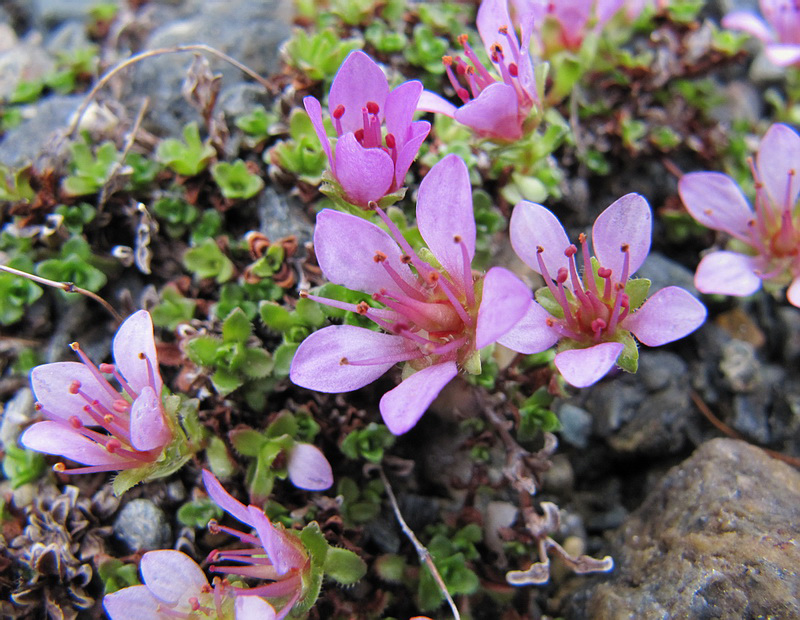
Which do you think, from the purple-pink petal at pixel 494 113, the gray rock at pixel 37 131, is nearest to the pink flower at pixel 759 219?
the purple-pink petal at pixel 494 113

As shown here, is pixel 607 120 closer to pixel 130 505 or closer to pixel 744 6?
pixel 744 6

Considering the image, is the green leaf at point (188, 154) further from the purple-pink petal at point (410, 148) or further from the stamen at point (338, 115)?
the purple-pink petal at point (410, 148)

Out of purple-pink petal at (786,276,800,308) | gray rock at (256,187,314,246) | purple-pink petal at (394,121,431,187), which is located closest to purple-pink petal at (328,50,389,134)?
purple-pink petal at (394,121,431,187)


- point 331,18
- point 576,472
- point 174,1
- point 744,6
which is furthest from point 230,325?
point 744,6

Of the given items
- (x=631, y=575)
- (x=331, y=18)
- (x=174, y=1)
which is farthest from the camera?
(x=174, y=1)

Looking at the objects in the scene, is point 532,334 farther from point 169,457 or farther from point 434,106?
point 169,457

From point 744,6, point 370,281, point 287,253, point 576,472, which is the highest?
point 744,6

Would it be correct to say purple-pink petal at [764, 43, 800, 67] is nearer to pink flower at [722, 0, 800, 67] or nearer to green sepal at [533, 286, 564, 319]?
pink flower at [722, 0, 800, 67]
